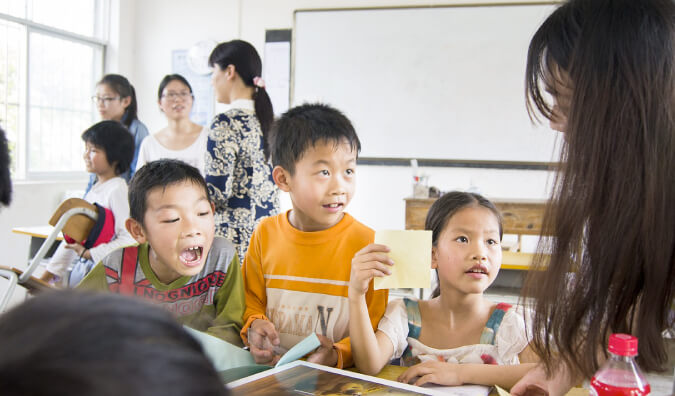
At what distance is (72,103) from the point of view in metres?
5.42

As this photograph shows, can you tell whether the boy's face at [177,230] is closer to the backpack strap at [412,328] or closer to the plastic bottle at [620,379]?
the backpack strap at [412,328]

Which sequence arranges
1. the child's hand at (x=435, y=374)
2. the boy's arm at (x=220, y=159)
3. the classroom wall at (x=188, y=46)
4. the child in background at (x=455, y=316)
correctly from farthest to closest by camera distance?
the classroom wall at (x=188, y=46) < the boy's arm at (x=220, y=159) < the child in background at (x=455, y=316) < the child's hand at (x=435, y=374)

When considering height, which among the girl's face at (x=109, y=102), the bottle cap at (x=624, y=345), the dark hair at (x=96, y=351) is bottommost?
the bottle cap at (x=624, y=345)

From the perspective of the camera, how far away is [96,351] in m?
0.26

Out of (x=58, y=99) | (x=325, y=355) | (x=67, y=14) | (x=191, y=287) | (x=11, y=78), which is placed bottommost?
→ (x=325, y=355)

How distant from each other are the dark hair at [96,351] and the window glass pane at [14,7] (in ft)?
17.5

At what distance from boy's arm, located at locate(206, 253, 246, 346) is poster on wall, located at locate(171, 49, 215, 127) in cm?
464

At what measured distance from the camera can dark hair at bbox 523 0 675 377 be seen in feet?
2.42

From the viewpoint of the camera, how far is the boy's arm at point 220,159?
2.22 meters

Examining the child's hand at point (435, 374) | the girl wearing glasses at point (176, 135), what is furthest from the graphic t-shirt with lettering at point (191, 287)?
the girl wearing glasses at point (176, 135)

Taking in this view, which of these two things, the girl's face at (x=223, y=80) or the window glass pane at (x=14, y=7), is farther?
the window glass pane at (x=14, y=7)

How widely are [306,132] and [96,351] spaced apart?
1277 millimetres

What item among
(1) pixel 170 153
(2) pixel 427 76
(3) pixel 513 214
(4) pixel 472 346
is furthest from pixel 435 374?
(2) pixel 427 76

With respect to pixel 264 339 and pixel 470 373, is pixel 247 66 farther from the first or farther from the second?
pixel 470 373
